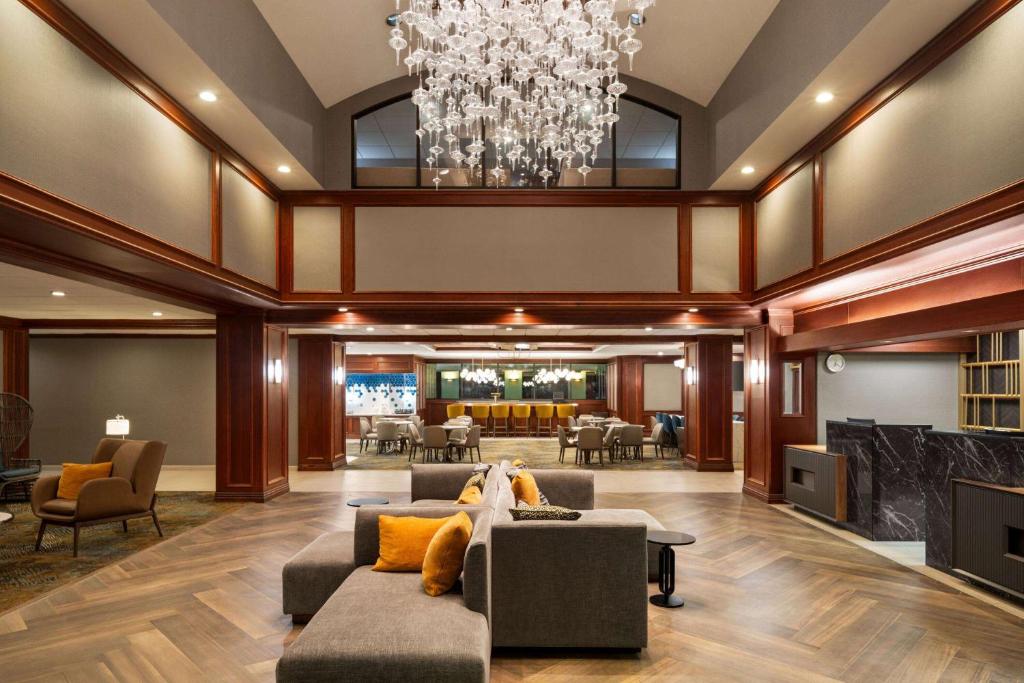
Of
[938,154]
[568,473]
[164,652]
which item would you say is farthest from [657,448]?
[164,652]

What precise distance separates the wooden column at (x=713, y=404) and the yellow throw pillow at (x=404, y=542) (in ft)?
28.6

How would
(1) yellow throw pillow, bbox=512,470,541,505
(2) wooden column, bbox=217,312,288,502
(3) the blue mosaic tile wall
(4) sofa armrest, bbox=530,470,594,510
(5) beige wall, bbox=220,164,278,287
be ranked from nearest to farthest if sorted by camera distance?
(1) yellow throw pillow, bbox=512,470,541,505 → (4) sofa armrest, bbox=530,470,594,510 → (5) beige wall, bbox=220,164,278,287 → (2) wooden column, bbox=217,312,288,502 → (3) the blue mosaic tile wall

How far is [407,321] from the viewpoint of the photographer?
29.0ft

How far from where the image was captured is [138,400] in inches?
453

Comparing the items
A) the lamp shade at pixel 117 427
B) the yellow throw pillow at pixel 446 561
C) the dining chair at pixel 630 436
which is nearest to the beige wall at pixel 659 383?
the dining chair at pixel 630 436

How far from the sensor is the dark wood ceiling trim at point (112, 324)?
33.3 feet

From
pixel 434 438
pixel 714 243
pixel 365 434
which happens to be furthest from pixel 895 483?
pixel 365 434

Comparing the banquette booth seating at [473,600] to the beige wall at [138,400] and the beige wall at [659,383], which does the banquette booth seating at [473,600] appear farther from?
the beige wall at [659,383]

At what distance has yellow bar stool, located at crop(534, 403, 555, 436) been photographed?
732 inches

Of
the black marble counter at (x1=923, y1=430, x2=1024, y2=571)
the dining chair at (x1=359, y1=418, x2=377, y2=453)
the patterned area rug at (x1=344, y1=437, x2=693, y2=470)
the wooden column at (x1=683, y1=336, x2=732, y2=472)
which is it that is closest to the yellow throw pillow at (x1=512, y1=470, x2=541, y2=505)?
the black marble counter at (x1=923, y1=430, x2=1024, y2=571)

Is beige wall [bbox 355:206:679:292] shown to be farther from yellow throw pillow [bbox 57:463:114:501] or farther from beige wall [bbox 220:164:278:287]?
yellow throw pillow [bbox 57:463:114:501]

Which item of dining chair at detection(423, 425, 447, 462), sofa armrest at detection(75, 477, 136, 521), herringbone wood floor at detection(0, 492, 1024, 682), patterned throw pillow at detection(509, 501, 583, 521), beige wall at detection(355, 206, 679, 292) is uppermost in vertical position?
beige wall at detection(355, 206, 679, 292)

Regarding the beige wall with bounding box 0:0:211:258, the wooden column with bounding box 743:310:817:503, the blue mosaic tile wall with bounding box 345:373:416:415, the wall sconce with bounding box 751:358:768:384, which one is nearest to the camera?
the beige wall with bounding box 0:0:211:258

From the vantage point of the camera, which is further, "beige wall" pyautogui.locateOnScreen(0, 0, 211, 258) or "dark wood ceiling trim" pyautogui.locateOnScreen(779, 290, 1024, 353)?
"dark wood ceiling trim" pyautogui.locateOnScreen(779, 290, 1024, 353)
